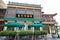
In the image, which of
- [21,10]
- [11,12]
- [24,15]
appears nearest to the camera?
[11,12]

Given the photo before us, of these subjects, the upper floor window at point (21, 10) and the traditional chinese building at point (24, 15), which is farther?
the upper floor window at point (21, 10)

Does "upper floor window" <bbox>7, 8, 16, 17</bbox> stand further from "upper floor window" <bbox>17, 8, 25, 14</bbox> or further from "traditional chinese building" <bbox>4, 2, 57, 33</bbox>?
"upper floor window" <bbox>17, 8, 25, 14</bbox>

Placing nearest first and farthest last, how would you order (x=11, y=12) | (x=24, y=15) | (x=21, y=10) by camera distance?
(x=11, y=12), (x=21, y=10), (x=24, y=15)

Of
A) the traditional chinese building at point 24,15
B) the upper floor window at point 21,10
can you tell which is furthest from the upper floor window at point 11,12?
the upper floor window at point 21,10

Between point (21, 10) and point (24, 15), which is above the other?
point (21, 10)

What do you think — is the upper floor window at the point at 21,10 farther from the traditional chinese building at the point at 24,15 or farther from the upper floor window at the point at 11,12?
the upper floor window at the point at 11,12

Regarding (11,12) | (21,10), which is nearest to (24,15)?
(21,10)

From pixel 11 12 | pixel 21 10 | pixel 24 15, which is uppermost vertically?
pixel 21 10

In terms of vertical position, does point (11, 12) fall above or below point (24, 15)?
above

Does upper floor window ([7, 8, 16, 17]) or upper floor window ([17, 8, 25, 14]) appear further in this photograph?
upper floor window ([17, 8, 25, 14])

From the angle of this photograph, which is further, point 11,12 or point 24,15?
point 24,15

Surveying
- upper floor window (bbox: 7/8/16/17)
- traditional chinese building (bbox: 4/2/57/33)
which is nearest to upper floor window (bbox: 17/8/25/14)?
traditional chinese building (bbox: 4/2/57/33)

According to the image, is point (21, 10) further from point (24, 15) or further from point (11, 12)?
point (11, 12)

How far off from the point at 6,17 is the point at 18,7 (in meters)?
2.82
